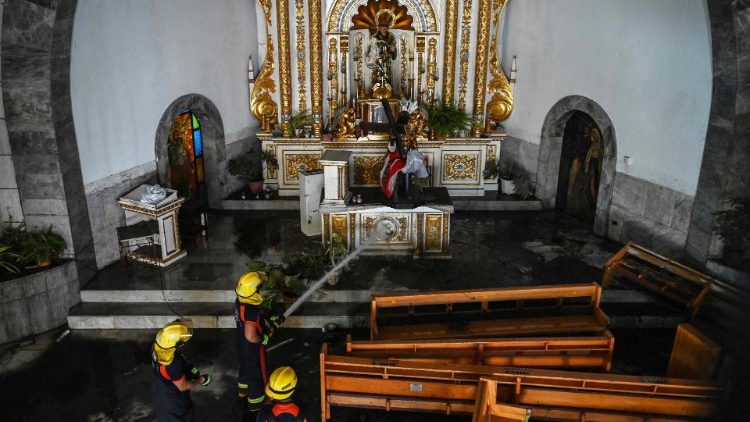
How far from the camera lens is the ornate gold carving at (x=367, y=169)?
12.2m

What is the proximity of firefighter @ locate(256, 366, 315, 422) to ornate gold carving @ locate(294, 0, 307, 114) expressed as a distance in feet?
30.1

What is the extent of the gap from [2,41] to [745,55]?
9758 mm

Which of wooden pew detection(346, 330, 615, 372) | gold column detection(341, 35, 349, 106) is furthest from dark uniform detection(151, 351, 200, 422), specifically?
A: gold column detection(341, 35, 349, 106)

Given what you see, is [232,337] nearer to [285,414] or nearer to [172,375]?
[172,375]

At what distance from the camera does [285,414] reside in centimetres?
424

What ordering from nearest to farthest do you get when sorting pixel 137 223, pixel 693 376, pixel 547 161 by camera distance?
pixel 693 376, pixel 137 223, pixel 547 161

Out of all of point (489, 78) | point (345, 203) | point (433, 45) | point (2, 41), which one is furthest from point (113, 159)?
point (489, 78)

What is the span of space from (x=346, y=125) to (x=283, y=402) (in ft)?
27.8

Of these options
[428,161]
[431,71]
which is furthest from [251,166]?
[431,71]

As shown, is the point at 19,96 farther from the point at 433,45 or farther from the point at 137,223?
the point at 433,45

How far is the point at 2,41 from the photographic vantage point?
24.0 ft

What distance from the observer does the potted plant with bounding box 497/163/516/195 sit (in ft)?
41.4

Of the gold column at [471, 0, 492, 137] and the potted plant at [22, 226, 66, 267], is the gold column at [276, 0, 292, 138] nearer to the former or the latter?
the gold column at [471, 0, 492, 137]

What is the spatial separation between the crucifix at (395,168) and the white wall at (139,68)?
3721 mm
